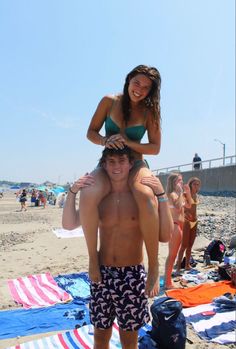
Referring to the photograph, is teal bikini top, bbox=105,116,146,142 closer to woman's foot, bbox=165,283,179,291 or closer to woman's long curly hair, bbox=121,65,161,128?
woman's long curly hair, bbox=121,65,161,128

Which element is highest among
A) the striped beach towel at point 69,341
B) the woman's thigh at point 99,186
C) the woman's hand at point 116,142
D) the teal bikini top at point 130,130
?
the teal bikini top at point 130,130

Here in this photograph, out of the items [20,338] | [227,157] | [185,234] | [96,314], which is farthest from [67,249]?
[227,157]

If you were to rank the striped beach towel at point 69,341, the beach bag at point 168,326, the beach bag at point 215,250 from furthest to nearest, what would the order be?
1. the beach bag at point 215,250
2. the striped beach towel at point 69,341
3. the beach bag at point 168,326

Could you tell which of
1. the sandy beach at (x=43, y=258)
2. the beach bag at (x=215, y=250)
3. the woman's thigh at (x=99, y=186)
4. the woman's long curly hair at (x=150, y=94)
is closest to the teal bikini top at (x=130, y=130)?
the woman's long curly hair at (x=150, y=94)

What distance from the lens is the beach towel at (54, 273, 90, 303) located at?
650cm

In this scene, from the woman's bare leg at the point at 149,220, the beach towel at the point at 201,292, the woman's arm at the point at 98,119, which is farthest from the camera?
the beach towel at the point at 201,292

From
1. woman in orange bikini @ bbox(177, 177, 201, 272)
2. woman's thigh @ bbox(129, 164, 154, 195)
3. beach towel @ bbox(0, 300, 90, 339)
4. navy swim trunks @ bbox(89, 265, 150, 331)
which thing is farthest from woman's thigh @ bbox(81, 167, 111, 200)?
woman in orange bikini @ bbox(177, 177, 201, 272)

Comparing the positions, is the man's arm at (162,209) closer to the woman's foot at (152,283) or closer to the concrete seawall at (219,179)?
the woman's foot at (152,283)

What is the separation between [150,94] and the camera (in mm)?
3160

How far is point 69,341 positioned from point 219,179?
78.4ft

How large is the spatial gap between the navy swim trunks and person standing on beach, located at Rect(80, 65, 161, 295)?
0.33 feet

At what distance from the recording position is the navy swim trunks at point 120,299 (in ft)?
9.93

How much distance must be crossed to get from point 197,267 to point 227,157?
792 inches

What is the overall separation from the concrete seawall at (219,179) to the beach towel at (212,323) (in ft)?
62.2
